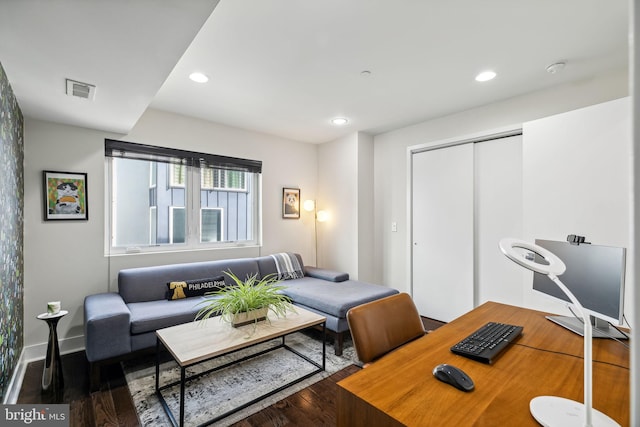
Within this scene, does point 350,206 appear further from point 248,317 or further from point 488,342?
point 488,342

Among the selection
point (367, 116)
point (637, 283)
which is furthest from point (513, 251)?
point (367, 116)

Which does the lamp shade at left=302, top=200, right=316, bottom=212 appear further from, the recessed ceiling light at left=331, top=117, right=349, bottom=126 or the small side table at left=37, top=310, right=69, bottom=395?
the small side table at left=37, top=310, right=69, bottom=395

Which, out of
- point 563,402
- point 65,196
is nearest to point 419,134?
point 563,402

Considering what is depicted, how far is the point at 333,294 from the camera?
3.14 meters

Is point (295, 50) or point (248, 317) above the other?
point (295, 50)

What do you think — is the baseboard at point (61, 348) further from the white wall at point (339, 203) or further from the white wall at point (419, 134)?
the white wall at point (419, 134)

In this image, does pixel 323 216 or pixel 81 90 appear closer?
pixel 81 90

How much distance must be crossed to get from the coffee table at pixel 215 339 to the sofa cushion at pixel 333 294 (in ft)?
1.40

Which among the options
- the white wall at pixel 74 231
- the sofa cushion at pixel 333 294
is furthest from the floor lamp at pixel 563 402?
the white wall at pixel 74 231

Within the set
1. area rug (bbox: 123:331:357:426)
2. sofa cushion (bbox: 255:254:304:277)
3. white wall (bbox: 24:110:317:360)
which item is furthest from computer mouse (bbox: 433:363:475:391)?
white wall (bbox: 24:110:317:360)

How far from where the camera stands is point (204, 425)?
1780mm

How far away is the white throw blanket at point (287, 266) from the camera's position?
3920mm

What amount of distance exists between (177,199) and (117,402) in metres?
2.16

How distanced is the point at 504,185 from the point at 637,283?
301 centimetres
